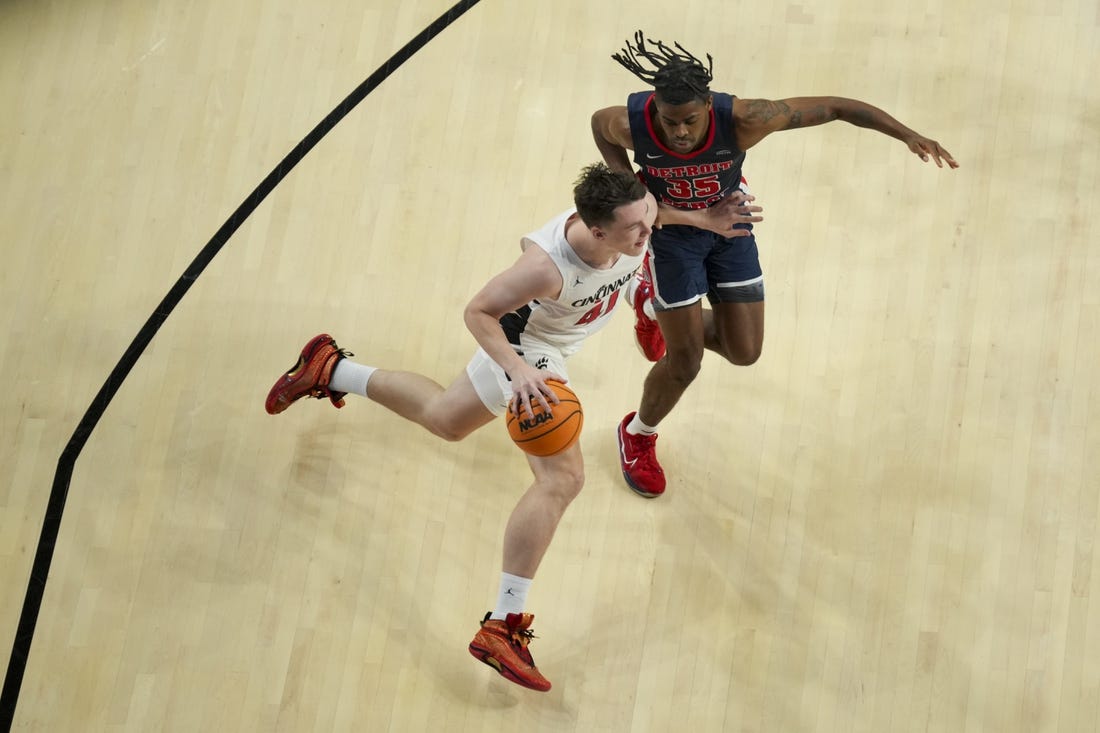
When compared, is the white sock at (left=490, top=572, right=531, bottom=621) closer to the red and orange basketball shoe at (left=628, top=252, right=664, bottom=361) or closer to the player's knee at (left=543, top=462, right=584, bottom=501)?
the player's knee at (left=543, top=462, right=584, bottom=501)

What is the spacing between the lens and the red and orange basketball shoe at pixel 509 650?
3.79 metres

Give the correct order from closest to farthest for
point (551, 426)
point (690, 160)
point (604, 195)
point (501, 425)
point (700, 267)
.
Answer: point (604, 195) → point (551, 426) → point (690, 160) → point (700, 267) → point (501, 425)

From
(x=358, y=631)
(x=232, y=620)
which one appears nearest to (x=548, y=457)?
(x=358, y=631)

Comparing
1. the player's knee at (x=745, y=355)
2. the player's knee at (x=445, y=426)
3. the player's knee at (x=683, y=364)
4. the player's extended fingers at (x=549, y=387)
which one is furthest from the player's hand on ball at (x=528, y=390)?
the player's knee at (x=745, y=355)

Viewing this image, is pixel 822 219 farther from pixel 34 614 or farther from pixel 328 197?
pixel 34 614

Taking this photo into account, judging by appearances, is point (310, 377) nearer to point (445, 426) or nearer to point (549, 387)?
point (445, 426)

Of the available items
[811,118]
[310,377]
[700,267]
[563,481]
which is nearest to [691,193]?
[700,267]

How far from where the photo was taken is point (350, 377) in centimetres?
427

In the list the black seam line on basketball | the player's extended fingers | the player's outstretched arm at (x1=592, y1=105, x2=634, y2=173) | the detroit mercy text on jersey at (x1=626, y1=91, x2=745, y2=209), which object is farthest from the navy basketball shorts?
the black seam line on basketball

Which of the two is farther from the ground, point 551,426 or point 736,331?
point 736,331

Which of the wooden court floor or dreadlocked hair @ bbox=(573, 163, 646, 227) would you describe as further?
the wooden court floor

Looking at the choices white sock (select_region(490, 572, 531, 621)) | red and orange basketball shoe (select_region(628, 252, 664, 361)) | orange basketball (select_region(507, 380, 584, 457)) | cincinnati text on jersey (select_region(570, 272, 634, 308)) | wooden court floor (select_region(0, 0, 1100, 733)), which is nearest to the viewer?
orange basketball (select_region(507, 380, 584, 457))

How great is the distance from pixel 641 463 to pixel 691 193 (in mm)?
1111

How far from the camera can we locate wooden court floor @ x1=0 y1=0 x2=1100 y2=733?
13.6ft
